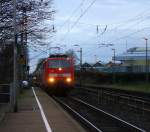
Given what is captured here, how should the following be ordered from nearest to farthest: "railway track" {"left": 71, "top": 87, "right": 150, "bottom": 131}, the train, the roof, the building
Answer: "railway track" {"left": 71, "top": 87, "right": 150, "bottom": 131}, the train, the building, the roof

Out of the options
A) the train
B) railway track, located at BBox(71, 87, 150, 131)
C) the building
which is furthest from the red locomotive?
the building

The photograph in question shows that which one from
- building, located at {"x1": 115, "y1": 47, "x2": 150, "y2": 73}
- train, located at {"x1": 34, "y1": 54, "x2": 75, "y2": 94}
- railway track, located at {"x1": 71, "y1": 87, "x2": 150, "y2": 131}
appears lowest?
railway track, located at {"x1": 71, "y1": 87, "x2": 150, "y2": 131}

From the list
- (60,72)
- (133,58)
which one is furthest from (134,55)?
(60,72)

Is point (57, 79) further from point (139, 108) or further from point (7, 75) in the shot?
point (139, 108)

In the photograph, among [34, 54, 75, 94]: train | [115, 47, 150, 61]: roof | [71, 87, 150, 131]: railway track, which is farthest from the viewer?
[115, 47, 150, 61]: roof

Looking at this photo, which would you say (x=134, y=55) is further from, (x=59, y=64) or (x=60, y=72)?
(x=60, y=72)

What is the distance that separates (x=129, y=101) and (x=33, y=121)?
14678 mm

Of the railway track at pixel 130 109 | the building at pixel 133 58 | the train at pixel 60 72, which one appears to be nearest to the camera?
the railway track at pixel 130 109

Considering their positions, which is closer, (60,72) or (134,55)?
(60,72)

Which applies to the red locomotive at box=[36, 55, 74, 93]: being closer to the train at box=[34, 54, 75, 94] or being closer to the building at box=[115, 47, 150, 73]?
the train at box=[34, 54, 75, 94]

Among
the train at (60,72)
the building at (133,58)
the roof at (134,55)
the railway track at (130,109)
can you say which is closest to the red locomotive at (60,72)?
the train at (60,72)

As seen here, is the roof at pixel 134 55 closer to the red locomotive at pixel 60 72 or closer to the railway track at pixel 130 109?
the red locomotive at pixel 60 72

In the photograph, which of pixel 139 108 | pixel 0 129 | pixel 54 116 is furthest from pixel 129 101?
pixel 0 129

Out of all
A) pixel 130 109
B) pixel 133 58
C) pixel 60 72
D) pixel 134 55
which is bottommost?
pixel 130 109
